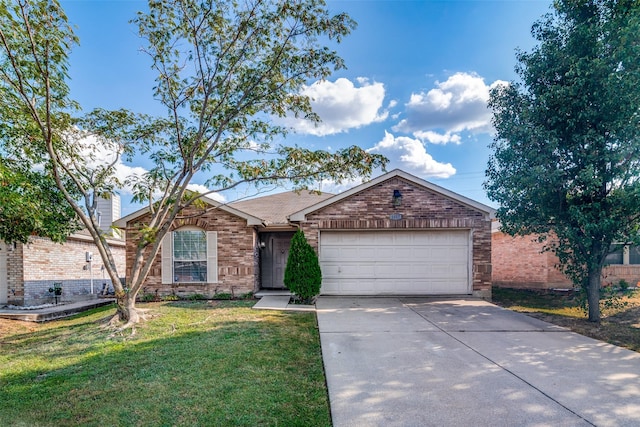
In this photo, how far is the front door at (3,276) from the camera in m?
10.0

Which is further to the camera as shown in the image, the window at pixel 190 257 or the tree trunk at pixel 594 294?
the window at pixel 190 257

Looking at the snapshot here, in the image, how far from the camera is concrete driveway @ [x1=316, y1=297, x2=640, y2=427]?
→ 3389 mm

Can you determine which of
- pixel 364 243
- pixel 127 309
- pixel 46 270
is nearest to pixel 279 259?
pixel 364 243

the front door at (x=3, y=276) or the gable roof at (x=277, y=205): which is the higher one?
the gable roof at (x=277, y=205)

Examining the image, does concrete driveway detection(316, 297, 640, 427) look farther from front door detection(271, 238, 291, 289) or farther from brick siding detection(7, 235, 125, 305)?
brick siding detection(7, 235, 125, 305)

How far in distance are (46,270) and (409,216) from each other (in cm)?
1232

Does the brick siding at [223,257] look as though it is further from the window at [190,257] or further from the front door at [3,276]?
the front door at [3,276]

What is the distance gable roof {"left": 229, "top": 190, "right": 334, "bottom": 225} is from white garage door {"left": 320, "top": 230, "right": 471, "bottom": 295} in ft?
7.44

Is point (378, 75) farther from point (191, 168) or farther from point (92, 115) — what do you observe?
point (92, 115)

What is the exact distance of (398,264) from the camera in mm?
10602

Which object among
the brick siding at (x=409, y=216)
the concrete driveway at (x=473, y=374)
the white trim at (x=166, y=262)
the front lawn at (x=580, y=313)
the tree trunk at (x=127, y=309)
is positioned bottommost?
the front lawn at (x=580, y=313)

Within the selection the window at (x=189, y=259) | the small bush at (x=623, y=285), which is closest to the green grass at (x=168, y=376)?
the window at (x=189, y=259)

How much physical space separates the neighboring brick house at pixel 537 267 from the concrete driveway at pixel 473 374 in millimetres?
6341

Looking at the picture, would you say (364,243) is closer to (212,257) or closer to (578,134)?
(212,257)
